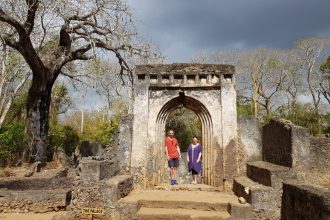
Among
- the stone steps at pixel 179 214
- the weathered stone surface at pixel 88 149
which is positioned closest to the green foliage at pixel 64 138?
the weathered stone surface at pixel 88 149

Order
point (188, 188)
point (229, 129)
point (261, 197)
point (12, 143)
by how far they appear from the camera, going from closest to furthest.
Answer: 1. point (261, 197)
2. point (188, 188)
3. point (229, 129)
4. point (12, 143)

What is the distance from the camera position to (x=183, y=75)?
10.2 m

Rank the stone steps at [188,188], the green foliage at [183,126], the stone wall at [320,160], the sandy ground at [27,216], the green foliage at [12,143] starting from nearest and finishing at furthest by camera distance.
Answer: the sandy ground at [27,216]
the stone steps at [188,188]
the stone wall at [320,160]
the green foliage at [12,143]
the green foliage at [183,126]

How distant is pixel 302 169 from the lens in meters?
9.68

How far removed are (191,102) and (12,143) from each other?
30.9ft

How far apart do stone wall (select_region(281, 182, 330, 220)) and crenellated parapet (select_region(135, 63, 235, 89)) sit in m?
5.62

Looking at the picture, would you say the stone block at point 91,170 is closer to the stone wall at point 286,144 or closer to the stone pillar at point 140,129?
the stone pillar at point 140,129

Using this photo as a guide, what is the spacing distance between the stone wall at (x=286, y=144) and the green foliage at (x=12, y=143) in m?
10.8

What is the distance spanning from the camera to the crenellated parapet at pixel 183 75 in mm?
10133

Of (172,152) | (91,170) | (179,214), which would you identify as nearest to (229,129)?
(172,152)

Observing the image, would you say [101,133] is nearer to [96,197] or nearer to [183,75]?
[183,75]

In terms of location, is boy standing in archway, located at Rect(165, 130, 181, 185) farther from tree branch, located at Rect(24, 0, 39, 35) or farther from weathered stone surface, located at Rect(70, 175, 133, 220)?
tree branch, located at Rect(24, 0, 39, 35)

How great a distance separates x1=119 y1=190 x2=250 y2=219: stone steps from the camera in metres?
6.98

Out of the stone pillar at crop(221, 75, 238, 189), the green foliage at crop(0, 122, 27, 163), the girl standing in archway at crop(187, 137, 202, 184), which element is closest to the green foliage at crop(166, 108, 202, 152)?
the green foliage at crop(0, 122, 27, 163)
